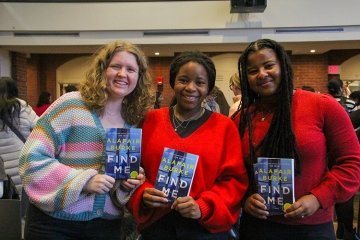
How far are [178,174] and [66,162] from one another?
50 cm

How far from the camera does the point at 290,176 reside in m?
1.63

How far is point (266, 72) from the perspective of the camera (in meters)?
1.79

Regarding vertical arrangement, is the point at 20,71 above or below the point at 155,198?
above

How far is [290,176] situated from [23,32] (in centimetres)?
739

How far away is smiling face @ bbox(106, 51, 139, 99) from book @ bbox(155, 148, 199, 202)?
15.9 inches

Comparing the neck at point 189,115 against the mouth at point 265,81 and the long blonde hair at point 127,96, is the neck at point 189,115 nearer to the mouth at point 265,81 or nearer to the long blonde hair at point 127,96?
the long blonde hair at point 127,96

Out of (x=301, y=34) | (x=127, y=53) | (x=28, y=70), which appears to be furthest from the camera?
(x=28, y=70)

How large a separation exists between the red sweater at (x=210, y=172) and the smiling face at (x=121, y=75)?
25 cm

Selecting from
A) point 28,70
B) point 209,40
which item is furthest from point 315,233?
point 28,70

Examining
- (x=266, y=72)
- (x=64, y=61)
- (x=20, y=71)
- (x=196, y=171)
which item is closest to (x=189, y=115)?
(x=196, y=171)

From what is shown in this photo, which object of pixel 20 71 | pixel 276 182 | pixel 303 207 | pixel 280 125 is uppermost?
pixel 20 71

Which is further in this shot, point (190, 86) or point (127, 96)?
point (127, 96)

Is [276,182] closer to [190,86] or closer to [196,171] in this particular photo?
[196,171]

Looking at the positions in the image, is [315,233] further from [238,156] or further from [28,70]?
[28,70]
